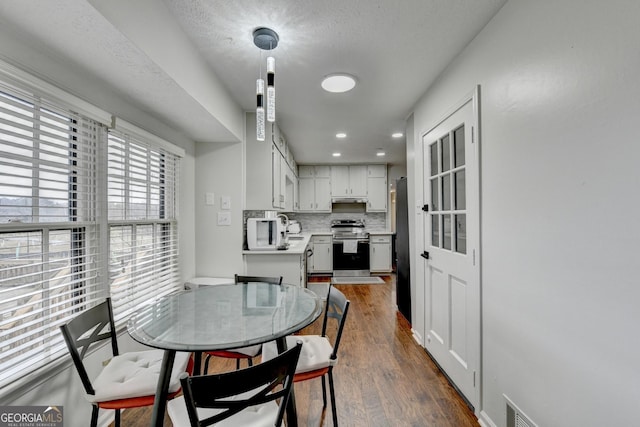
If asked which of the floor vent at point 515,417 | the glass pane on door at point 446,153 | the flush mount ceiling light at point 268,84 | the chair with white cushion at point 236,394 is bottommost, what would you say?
the floor vent at point 515,417

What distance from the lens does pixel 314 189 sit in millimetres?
6172

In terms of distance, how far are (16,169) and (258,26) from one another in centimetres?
138

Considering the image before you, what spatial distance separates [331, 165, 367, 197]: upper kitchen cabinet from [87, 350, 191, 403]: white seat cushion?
5.00 metres

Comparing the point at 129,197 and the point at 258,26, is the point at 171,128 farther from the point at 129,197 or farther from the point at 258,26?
the point at 258,26

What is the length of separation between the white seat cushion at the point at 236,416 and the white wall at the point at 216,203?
6.30 ft

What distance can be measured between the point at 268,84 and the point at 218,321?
1268 millimetres

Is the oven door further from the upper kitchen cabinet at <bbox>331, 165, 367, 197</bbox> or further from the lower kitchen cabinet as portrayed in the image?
the lower kitchen cabinet

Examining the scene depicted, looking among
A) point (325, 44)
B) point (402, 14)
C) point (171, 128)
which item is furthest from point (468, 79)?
point (171, 128)

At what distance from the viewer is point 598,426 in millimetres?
980

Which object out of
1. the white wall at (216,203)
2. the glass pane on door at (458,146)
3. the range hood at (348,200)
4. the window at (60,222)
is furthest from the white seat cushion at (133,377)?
the range hood at (348,200)

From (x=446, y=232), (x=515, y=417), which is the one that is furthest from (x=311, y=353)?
(x=446, y=232)

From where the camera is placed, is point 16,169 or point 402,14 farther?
point 402,14

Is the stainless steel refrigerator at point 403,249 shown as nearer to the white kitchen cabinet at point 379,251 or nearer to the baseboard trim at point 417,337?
the baseboard trim at point 417,337

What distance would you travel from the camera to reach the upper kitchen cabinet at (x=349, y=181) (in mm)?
6168
